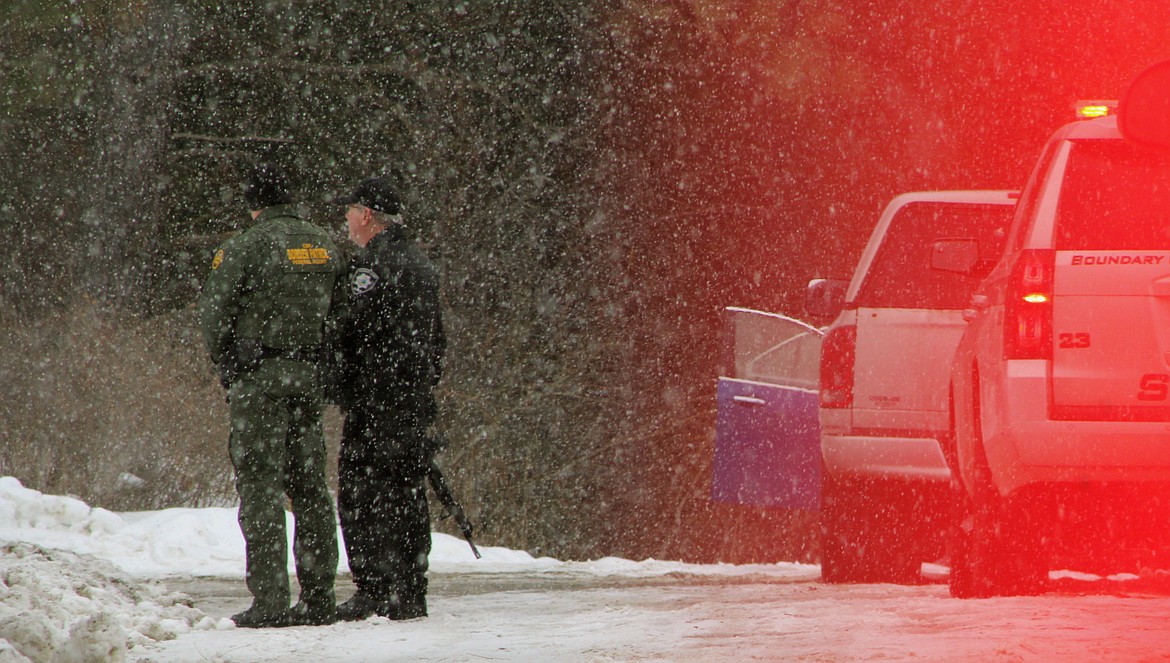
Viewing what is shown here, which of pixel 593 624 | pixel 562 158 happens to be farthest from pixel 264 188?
pixel 562 158

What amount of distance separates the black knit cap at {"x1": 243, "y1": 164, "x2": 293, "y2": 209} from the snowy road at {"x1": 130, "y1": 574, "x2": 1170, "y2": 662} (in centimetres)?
186

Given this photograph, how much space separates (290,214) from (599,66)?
10499 mm

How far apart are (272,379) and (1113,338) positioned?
3.50 m

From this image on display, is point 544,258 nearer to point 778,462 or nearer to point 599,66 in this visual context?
point 599,66

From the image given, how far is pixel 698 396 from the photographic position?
17.3 metres

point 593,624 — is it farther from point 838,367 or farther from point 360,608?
point 838,367

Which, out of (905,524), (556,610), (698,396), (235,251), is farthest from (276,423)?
(698,396)

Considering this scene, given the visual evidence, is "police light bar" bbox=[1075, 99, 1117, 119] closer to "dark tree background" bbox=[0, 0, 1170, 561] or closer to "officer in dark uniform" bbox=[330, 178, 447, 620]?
"officer in dark uniform" bbox=[330, 178, 447, 620]

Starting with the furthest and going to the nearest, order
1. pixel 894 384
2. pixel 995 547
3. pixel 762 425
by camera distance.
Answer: pixel 762 425, pixel 894 384, pixel 995 547

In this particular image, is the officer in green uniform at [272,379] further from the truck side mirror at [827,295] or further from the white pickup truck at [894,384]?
the truck side mirror at [827,295]

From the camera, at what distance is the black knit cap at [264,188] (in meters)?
8.43

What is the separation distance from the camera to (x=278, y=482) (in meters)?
8.34

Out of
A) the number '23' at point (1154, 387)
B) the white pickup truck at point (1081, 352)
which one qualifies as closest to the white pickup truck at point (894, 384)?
the white pickup truck at point (1081, 352)

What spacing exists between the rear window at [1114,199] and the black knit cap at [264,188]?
3.34 metres
